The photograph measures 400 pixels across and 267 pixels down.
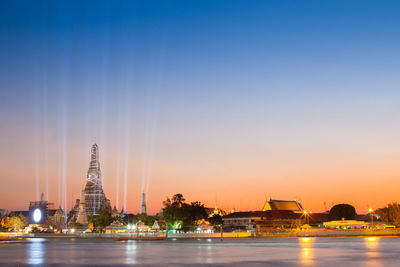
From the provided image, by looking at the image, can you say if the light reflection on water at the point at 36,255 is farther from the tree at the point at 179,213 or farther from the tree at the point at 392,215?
the tree at the point at 392,215

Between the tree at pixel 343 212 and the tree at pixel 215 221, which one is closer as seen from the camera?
the tree at pixel 343 212

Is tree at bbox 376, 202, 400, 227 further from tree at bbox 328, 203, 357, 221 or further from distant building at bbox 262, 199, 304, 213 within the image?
distant building at bbox 262, 199, 304, 213

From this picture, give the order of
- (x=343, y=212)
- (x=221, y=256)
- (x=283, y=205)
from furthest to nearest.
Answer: (x=283, y=205) → (x=343, y=212) → (x=221, y=256)

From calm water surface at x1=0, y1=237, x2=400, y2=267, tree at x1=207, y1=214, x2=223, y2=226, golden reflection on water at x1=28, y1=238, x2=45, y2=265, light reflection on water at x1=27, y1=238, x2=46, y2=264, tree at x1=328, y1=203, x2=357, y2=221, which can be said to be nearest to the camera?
calm water surface at x1=0, y1=237, x2=400, y2=267

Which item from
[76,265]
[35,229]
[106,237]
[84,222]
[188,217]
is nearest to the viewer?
[76,265]

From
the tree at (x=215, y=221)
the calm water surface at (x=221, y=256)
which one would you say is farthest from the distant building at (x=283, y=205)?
the calm water surface at (x=221, y=256)

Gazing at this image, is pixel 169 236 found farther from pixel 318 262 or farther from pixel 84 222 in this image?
pixel 84 222

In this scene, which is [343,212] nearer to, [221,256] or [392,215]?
[392,215]

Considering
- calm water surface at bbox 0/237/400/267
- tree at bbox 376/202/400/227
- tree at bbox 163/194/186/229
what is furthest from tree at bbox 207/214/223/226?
calm water surface at bbox 0/237/400/267

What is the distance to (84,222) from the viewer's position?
18825 cm

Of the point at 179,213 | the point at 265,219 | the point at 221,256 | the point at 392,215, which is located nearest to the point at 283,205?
the point at 265,219

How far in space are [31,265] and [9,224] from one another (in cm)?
14491

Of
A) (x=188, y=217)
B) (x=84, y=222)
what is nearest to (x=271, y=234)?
(x=188, y=217)

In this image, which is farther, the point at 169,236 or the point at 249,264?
the point at 169,236
